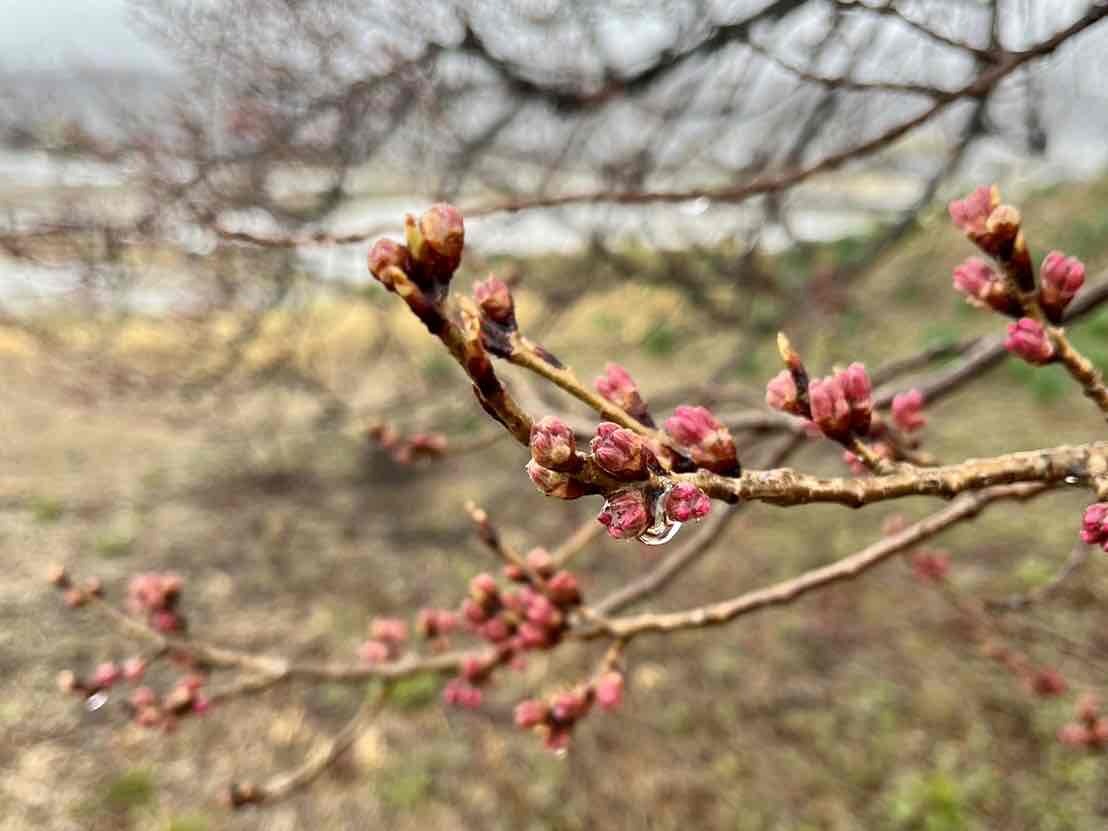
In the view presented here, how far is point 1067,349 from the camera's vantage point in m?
0.78

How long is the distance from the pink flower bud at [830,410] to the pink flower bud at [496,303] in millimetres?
276

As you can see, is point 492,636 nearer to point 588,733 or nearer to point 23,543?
point 588,733

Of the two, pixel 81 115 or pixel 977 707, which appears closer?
pixel 81 115

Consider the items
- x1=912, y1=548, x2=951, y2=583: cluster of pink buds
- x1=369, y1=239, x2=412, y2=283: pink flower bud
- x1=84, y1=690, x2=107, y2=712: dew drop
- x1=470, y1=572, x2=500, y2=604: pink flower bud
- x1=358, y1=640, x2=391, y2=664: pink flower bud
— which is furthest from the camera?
x1=912, y1=548, x2=951, y2=583: cluster of pink buds

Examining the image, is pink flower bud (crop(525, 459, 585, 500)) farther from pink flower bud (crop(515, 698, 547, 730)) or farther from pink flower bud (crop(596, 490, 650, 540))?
pink flower bud (crop(515, 698, 547, 730))

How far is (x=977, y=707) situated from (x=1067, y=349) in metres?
3.79

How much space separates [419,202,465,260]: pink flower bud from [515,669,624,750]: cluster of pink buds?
0.79m

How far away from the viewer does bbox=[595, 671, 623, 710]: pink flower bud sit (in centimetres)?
121

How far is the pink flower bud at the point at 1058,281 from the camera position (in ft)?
2.58

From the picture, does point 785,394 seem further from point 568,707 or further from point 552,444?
point 568,707

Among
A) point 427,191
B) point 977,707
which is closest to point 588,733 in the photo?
point 977,707

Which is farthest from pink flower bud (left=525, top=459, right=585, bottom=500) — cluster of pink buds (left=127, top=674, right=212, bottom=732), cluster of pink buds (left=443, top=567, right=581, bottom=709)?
cluster of pink buds (left=127, top=674, right=212, bottom=732)

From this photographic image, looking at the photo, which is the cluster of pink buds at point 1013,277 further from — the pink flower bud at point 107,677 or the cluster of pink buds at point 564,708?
the pink flower bud at point 107,677

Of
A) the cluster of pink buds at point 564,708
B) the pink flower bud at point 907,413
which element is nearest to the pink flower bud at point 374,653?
the cluster of pink buds at point 564,708
